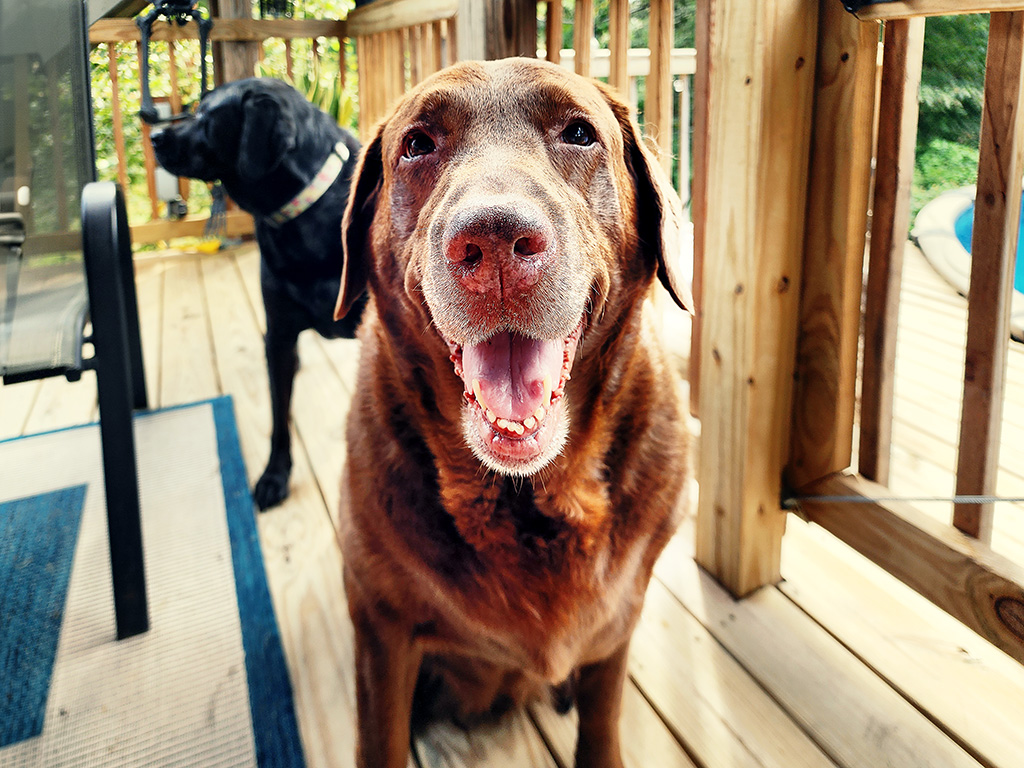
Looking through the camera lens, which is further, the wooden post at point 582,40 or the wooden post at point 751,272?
the wooden post at point 582,40

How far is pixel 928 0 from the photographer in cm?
109

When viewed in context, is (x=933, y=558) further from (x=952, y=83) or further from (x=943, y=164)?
(x=943, y=164)

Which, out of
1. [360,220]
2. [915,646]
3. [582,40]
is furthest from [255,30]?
[915,646]

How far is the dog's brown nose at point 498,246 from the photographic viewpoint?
827mm

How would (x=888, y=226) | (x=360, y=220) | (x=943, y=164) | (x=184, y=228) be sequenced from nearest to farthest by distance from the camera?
(x=360, y=220) → (x=888, y=226) → (x=943, y=164) → (x=184, y=228)

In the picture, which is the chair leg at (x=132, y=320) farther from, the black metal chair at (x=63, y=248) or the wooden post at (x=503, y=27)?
the wooden post at (x=503, y=27)

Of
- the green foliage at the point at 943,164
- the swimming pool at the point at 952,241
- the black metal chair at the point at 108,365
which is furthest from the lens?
the swimming pool at the point at 952,241

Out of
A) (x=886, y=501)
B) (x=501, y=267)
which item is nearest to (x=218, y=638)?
(x=501, y=267)

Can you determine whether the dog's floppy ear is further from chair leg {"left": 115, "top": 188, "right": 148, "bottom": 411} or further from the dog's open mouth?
chair leg {"left": 115, "top": 188, "right": 148, "bottom": 411}

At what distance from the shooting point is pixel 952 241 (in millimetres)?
4176

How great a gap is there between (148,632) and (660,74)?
1.90 m

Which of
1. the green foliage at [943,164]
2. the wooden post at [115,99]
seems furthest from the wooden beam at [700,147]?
the wooden post at [115,99]

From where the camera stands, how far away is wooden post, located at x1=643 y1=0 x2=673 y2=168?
6.29 ft

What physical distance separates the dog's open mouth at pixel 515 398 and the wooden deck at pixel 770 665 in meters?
0.64
